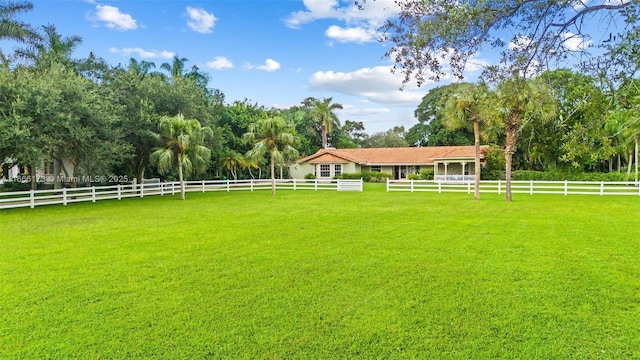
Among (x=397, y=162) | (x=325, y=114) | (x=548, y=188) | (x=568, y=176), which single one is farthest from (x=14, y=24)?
(x=568, y=176)

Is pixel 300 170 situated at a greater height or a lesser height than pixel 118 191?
greater

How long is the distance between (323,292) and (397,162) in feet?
108

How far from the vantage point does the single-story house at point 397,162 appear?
32875mm

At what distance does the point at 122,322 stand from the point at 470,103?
658 inches

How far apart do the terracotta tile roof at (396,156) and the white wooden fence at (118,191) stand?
25.2 feet

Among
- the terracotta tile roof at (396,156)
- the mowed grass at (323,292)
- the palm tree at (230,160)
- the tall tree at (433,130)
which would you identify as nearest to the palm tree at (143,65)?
the palm tree at (230,160)

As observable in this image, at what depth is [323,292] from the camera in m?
4.88

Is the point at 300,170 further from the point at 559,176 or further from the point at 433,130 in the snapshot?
the point at 559,176

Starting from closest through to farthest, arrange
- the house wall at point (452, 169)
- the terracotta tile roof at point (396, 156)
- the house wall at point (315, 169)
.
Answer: the terracotta tile roof at point (396, 156) < the house wall at point (452, 169) < the house wall at point (315, 169)

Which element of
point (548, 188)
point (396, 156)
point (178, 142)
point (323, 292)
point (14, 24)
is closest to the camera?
point (323, 292)

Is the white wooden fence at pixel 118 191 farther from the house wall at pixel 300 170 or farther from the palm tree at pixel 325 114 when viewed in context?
the palm tree at pixel 325 114

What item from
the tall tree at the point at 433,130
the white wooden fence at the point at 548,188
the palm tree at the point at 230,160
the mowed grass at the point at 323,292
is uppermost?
the tall tree at the point at 433,130

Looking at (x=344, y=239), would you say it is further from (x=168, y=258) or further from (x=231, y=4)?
(x=231, y=4)

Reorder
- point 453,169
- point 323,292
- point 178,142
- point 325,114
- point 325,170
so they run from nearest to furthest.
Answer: point 323,292, point 178,142, point 453,169, point 325,170, point 325,114
